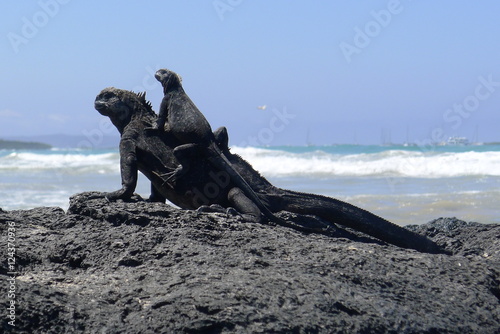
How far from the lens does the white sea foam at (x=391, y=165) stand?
90.0 feet

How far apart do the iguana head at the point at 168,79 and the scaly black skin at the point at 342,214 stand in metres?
0.84

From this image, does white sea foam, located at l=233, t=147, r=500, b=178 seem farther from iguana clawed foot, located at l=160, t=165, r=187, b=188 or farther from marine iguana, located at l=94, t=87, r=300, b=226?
iguana clawed foot, located at l=160, t=165, r=187, b=188

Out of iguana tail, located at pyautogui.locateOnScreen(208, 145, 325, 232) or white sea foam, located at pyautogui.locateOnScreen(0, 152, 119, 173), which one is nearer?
iguana tail, located at pyautogui.locateOnScreen(208, 145, 325, 232)

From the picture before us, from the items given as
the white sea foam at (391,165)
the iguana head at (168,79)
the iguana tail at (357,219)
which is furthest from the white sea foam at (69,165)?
the iguana tail at (357,219)

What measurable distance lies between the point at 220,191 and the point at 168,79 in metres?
1.03

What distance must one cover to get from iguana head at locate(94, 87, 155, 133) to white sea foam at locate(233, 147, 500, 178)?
839 inches

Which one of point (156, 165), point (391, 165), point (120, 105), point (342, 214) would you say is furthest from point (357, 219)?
point (391, 165)

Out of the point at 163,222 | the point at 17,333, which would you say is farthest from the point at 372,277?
the point at 17,333

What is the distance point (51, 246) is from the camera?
4.58 m

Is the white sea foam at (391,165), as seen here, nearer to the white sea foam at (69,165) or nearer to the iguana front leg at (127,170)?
the white sea foam at (69,165)

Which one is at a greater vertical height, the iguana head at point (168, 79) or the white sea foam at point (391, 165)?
the white sea foam at point (391, 165)

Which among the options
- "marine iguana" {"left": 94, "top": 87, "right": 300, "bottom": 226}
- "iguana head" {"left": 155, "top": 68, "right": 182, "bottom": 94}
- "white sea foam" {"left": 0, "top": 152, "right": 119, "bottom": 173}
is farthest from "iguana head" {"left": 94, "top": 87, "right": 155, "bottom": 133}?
"white sea foam" {"left": 0, "top": 152, "right": 119, "bottom": 173}

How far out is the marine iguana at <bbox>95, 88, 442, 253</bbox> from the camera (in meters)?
5.48

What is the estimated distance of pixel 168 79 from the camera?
582 centimetres
